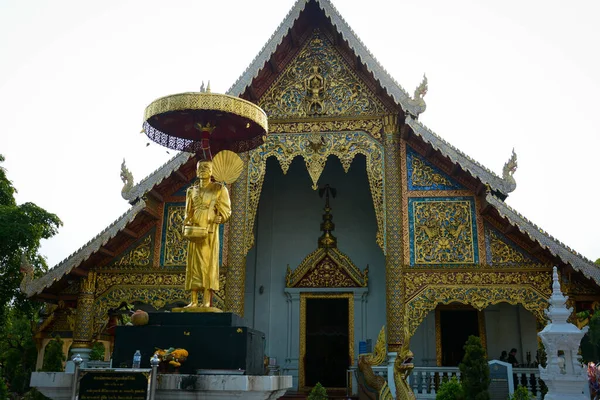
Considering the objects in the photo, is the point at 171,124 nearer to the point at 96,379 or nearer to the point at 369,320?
the point at 96,379

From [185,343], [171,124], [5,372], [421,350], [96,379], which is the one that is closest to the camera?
[96,379]

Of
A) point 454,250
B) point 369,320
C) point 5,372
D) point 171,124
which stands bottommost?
point 5,372

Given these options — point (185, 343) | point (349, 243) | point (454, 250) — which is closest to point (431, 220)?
point (454, 250)

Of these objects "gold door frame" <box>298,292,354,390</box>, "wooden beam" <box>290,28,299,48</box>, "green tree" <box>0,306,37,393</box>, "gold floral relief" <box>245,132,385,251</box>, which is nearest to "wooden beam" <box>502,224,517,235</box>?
"gold floral relief" <box>245,132,385,251</box>

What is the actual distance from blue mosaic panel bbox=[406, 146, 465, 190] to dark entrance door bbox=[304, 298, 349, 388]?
2.89 metres

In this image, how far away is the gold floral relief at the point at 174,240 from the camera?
30.0ft

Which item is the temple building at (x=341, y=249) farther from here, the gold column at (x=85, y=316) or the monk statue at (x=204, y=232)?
the monk statue at (x=204, y=232)

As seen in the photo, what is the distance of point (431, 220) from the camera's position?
8797 millimetres

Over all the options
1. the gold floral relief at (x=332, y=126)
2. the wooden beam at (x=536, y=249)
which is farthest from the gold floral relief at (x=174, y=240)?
the wooden beam at (x=536, y=249)

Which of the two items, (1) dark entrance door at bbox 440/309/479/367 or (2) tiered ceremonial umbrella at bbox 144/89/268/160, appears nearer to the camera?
(2) tiered ceremonial umbrella at bbox 144/89/268/160

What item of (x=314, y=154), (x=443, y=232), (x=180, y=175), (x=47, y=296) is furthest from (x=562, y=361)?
(x=47, y=296)

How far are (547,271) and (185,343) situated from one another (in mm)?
5814

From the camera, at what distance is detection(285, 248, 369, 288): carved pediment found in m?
10.7

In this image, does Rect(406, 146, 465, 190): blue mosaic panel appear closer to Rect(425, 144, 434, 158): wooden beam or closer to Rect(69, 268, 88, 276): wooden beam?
Rect(425, 144, 434, 158): wooden beam
